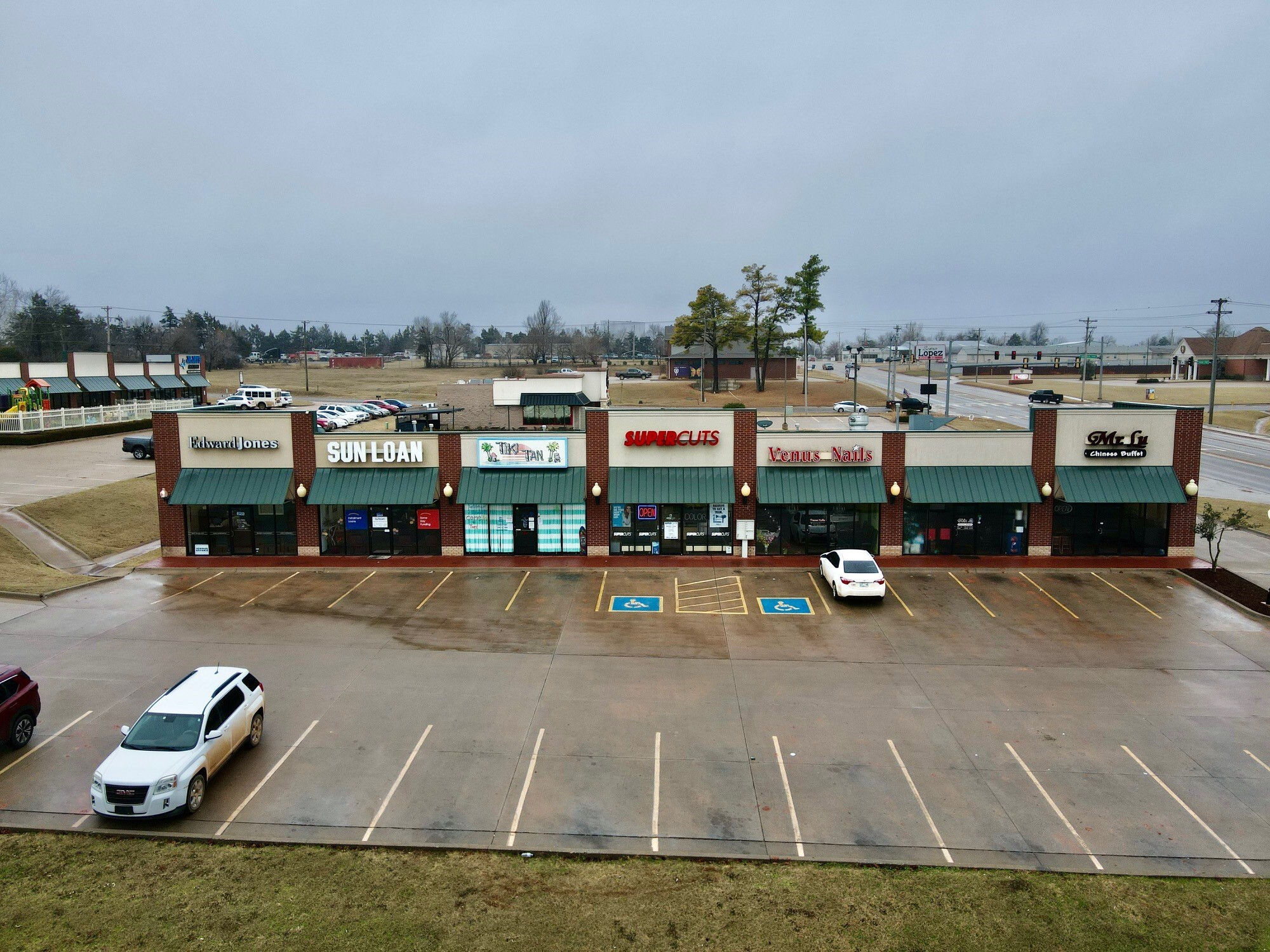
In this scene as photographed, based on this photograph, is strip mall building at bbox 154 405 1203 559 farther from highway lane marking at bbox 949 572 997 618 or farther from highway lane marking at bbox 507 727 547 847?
highway lane marking at bbox 507 727 547 847

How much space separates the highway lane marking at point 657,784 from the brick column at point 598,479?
53.3 ft

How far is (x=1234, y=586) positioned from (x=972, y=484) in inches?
373

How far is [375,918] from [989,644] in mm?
18895

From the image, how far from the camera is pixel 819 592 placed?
96.4 feet

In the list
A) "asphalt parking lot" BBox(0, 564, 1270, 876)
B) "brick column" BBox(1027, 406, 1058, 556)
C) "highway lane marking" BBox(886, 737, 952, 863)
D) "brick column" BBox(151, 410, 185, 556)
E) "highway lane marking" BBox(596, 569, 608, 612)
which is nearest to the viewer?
"highway lane marking" BBox(886, 737, 952, 863)

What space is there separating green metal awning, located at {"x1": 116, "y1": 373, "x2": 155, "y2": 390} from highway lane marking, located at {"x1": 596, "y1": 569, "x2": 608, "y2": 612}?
66.6m

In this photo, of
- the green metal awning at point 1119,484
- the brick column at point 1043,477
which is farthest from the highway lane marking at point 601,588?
the green metal awning at point 1119,484

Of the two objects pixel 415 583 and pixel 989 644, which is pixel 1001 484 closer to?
pixel 989 644

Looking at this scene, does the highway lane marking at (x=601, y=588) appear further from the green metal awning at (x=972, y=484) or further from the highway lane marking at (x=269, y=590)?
the green metal awning at (x=972, y=484)

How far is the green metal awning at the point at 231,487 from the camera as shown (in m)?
33.3

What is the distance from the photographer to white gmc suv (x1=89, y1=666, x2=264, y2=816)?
14289mm

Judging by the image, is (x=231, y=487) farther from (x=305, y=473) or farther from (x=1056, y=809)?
(x=1056, y=809)

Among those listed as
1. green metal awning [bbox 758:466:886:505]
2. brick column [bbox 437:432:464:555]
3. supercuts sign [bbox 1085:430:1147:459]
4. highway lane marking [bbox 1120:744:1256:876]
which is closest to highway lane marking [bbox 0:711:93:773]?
brick column [bbox 437:432:464:555]

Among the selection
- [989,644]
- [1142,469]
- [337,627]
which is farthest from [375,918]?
[1142,469]
